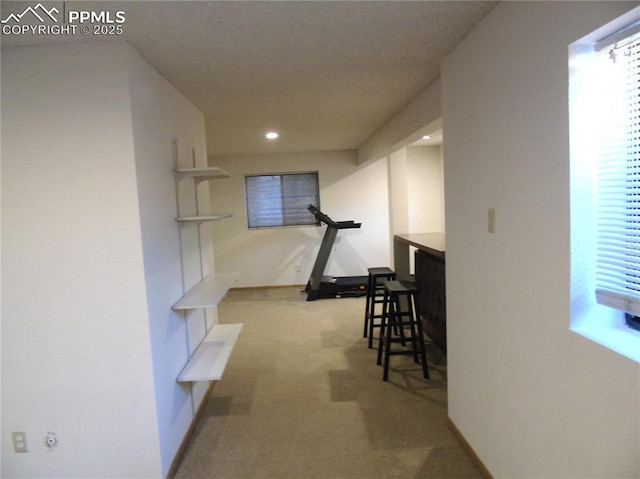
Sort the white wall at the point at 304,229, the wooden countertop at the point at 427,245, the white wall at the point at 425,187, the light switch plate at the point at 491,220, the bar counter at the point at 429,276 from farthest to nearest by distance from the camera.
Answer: the white wall at the point at 425,187 < the white wall at the point at 304,229 < the bar counter at the point at 429,276 < the wooden countertop at the point at 427,245 < the light switch plate at the point at 491,220

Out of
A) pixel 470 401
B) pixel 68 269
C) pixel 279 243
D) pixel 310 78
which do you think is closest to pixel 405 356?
pixel 470 401

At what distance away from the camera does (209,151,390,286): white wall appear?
21.1 ft

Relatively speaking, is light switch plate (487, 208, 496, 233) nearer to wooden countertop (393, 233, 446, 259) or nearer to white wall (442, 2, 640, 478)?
white wall (442, 2, 640, 478)

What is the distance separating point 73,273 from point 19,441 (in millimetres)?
910

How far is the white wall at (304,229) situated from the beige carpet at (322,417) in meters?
2.46

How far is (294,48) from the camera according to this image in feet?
6.29

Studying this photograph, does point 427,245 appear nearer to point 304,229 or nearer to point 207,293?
point 207,293

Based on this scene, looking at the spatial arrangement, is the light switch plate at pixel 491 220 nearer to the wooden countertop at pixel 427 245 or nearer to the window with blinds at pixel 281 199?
the wooden countertop at pixel 427 245

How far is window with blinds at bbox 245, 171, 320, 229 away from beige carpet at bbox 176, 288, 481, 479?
278 centimetres

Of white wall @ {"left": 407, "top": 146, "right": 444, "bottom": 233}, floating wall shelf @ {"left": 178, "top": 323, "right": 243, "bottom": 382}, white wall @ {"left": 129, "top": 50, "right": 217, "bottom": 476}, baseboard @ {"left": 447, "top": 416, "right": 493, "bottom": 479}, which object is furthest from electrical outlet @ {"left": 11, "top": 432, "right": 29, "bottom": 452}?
white wall @ {"left": 407, "top": 146, "right": 444, "bottom": 233}

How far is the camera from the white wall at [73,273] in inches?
68.9

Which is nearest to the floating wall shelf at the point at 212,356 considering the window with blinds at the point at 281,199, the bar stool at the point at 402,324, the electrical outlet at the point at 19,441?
the electrical outlet at the point at 19,441

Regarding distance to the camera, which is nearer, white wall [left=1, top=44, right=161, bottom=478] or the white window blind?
the white window blind

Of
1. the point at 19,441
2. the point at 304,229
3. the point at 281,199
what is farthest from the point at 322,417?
the point at 281,199
